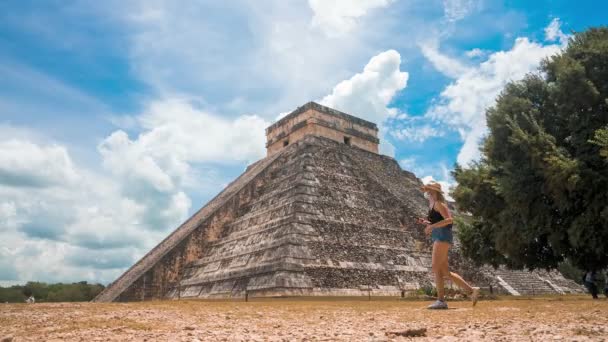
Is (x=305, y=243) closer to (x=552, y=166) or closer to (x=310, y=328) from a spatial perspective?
(x=552, y=166)

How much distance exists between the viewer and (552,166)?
1098cm

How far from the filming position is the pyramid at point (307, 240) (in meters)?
15.7

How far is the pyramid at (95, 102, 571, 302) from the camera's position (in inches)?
620

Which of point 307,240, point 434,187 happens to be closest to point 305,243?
point 307,240

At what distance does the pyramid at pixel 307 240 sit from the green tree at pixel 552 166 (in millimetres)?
4076

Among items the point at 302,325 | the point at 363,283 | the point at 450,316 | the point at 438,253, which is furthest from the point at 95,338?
the point at 363,283

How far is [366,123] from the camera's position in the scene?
94.1ft

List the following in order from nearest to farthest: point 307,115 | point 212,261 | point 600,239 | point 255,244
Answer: point 600,239 → point 255,244 → point 212,261 → point 307,115

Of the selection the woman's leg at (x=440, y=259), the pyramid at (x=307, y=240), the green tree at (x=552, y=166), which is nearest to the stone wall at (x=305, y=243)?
the pyramid at (x=307, y=240)

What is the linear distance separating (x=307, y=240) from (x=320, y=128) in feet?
35.2

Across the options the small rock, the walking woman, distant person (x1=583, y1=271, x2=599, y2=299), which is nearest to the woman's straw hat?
the walking woman

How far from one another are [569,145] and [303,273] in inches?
325

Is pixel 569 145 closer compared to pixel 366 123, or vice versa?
pixel 569 145

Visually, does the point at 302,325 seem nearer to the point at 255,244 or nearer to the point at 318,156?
the point at 255,244
